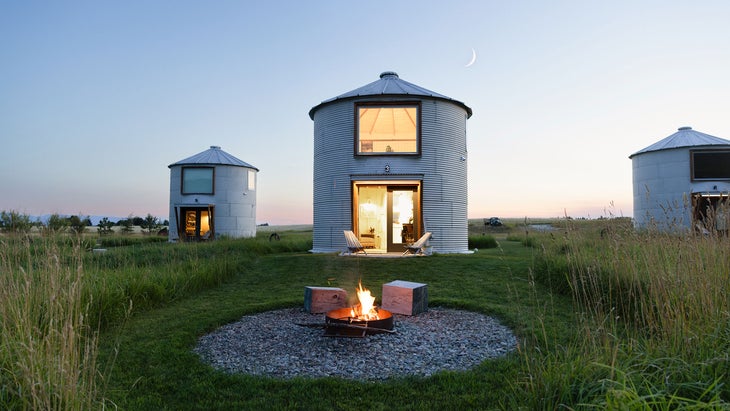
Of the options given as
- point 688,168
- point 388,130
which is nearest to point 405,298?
point 388,130

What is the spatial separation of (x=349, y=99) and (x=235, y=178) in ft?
34.5

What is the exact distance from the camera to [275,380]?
3469mm

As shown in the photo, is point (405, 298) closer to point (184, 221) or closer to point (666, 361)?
point (666, 361)

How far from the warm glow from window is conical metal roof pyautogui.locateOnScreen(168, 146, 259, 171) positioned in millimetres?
9059

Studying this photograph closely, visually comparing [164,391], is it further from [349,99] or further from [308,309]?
[349,99]

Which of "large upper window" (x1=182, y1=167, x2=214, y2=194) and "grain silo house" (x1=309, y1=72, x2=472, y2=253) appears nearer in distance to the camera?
"grain silo house" (x1=309, y1=72, x2=472, y2=253)

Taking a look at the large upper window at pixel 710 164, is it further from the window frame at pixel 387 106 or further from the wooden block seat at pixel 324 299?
the wooden block seat at pixel 324 299

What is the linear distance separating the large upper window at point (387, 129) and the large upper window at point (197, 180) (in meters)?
9.63

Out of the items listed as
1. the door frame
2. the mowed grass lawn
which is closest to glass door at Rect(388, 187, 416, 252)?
the mowed grass lawn

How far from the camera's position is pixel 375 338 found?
4566 millimetres

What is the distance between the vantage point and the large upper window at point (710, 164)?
17.8 m

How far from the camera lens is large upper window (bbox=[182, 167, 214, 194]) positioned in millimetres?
21016

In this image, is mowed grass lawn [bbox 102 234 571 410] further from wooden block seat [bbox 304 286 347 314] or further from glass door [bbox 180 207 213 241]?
glass door [bbox 180 207 213 241]

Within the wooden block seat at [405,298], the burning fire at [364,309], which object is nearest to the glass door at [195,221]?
the wooden block seat at [405,298]
